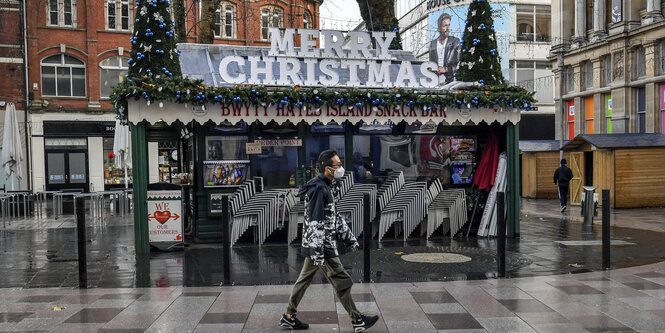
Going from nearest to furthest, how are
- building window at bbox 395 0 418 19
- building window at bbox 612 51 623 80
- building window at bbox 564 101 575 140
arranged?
building window at bbox 612 51 623 80, building window at bbox 564 101 575 140, building window at bbox 395 0 418 19

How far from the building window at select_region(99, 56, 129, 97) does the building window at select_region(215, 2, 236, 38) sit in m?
5.96

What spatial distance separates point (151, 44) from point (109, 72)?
2360 cm

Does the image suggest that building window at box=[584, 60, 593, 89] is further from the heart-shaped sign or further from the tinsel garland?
the heart-shaped sign

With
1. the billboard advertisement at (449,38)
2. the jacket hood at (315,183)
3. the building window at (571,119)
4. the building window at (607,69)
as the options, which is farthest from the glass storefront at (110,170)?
the jacket hood at (315,183)

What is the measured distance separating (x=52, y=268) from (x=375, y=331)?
246 inches

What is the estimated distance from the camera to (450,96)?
41.0 feet

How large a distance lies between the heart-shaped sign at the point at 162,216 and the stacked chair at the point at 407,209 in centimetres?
427

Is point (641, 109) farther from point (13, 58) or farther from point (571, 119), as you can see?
point (13, 58)

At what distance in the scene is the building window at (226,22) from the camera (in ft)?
115

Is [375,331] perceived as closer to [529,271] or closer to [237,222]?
[529,271]

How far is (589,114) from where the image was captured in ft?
102

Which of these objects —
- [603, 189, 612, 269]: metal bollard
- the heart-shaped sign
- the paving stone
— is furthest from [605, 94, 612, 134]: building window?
the paving stone

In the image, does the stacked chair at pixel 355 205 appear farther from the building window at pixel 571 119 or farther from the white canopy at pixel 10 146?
the building window at pixel 571 119

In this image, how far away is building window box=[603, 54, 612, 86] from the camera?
2870 centimetres
